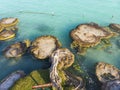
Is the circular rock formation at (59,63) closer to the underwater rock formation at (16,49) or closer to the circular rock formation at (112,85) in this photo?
the underwater rock formation at (16,49)

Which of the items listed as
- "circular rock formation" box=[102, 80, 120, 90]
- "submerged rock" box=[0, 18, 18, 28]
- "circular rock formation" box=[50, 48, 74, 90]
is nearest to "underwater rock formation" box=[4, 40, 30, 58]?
"circular rock formation" box=[50, 48, 74, 90]

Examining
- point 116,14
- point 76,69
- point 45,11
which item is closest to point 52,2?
point 45,11

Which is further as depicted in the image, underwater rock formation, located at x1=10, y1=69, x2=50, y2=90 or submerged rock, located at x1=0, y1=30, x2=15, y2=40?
submerged rock, located at x1=0, y1=30, x2=15, y2=40

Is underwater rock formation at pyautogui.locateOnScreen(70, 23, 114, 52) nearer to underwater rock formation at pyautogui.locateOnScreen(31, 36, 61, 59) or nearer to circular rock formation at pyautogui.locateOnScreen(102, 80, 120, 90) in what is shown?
underwater rock formation at pyautogui.locateOnScreen(31, 36, 61, 59)

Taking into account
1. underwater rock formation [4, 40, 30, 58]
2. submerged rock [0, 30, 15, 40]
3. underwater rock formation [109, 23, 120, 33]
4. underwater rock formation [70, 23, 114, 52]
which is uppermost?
underwater rock formation [109, 23, 120, 33]

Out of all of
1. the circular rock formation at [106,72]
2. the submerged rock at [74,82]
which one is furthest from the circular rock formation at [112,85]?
the submerged rock at [74,82]

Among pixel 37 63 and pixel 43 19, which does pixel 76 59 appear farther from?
pixel 43 19
